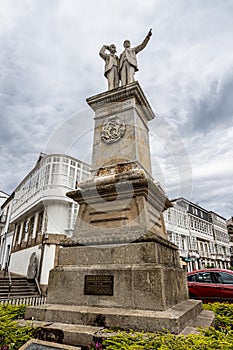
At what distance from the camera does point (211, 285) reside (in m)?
7.97

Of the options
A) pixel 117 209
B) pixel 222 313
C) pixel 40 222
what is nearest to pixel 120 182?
pixel 117 209

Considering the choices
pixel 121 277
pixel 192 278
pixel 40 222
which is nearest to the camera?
pixel 121 277

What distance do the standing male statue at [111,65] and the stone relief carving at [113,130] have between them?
4.49ft

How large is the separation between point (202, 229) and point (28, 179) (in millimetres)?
32476

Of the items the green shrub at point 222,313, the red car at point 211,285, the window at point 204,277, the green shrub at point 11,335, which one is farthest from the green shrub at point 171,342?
the window at point 204,277

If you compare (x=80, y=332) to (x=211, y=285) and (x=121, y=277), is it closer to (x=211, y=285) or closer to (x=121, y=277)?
(x=121, y=277)

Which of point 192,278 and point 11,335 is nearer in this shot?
point 11,335

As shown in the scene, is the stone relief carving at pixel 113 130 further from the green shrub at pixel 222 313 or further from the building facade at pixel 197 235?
the building facade at pixel 197 235

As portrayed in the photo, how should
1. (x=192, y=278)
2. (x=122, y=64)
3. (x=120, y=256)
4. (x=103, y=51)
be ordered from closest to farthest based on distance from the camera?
(x=120, y=256) → (x=122, y=64) → (x=103, y=51) → (x=192, y=278)

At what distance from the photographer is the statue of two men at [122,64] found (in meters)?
6.54

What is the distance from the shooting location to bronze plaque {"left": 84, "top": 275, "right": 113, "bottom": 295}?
11.6 feet

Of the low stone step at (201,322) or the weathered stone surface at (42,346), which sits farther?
the low stone step at (201,322)

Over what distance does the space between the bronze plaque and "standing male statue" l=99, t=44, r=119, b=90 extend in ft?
16.5

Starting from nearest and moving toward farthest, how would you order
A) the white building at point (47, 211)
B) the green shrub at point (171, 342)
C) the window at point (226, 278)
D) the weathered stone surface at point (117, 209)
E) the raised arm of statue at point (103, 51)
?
1. the green shrub at point (171, 342)
2. the weathered stone surface at point (117, 209)
3. the raised arm of statue at point (103, 51)
4. the window at point (226, 278)
5. the white building at point (47, 211)
